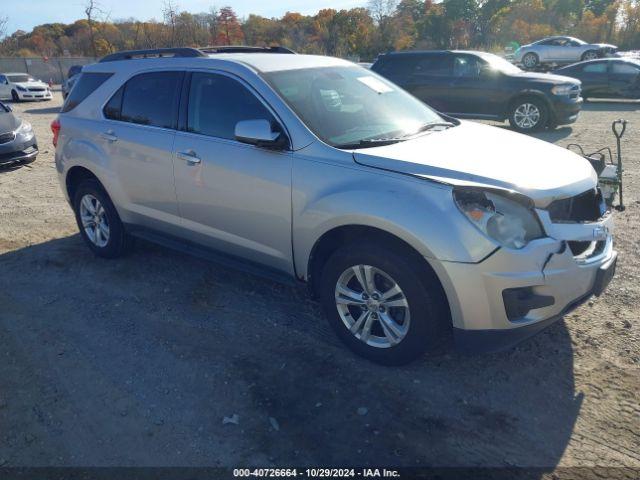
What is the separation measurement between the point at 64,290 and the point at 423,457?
11.7ft

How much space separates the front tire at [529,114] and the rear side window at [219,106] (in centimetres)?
937

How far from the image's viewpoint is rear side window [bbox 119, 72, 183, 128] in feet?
14.4

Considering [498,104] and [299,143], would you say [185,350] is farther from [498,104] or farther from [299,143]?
[498,104]

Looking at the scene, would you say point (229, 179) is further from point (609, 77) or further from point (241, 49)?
point (609, 77)

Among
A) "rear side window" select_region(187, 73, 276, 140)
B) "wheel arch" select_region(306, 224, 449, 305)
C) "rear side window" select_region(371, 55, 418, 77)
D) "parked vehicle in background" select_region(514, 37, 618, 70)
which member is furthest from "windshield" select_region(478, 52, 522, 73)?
"parked vehicle in background" select_region(514, 37, 618, 70)

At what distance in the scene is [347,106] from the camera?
4.02 meters

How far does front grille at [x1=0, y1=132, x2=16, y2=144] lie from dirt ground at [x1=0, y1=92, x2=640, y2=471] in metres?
6.06

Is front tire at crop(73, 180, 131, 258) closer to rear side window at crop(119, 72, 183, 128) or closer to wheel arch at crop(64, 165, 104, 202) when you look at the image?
wheel arch at crop(64, 165, 104, 202)

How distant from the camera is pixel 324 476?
2.62 meters

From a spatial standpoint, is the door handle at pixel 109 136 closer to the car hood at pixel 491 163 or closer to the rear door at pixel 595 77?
the car hood at pixel 491 163

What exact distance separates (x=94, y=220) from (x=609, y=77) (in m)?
16.9

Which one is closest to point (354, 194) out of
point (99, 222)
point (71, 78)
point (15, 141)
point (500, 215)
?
point (500, 215)

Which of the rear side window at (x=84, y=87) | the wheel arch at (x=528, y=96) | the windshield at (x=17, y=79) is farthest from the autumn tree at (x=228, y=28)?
the rear side window at (x=84, y=87)

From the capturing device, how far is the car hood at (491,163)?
3.00 m
